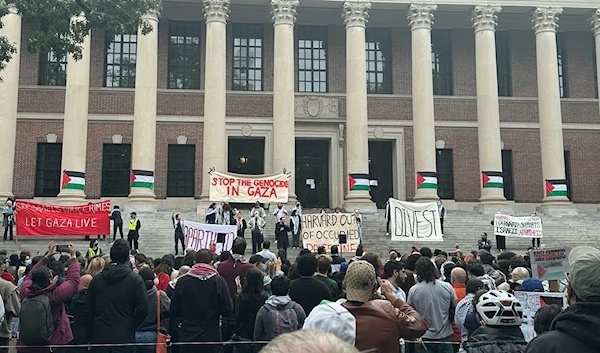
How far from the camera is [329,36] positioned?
117ft

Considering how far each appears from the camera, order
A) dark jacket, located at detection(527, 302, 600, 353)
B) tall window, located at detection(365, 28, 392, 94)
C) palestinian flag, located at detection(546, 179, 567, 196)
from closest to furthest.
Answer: dark jacket, located at detection(527, 302, 600, 353) → palestinian flag, located at detection(546, 179, 567, 196) → tall window, located at detection(365, 28, 392, 94)

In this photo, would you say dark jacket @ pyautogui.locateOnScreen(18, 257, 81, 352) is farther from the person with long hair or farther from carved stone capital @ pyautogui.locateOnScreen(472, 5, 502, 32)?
carved stone capital @ pyautogui.locateOnScreen(472, 5, 502, 32)

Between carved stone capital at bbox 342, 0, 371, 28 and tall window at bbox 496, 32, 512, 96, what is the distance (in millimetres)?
10117

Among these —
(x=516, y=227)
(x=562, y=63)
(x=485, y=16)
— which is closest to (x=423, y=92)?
(x=485, y=16)

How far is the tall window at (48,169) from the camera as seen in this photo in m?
32.4

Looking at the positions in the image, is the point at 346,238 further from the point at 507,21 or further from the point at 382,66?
the point at 507,21

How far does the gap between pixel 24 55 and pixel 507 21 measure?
2718 centimetres

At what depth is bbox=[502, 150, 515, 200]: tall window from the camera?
35.5 meters

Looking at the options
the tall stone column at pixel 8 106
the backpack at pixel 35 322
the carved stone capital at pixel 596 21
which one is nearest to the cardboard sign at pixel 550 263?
the backpack at pixel 35 322

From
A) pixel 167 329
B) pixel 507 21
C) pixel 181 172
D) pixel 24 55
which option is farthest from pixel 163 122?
pixel 167 329

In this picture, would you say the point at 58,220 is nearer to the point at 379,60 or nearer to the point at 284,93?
the point at 284,93

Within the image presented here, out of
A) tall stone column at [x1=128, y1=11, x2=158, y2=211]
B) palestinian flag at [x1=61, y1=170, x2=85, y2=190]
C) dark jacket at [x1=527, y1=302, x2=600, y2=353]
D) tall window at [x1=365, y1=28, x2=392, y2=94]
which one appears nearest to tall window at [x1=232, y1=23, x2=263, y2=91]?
tall stone column at [x1=128, y1=11, x2=158, y2=211]

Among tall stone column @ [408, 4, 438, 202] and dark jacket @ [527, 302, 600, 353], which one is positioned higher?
tall stone column @ [408, 4, 438, 202]

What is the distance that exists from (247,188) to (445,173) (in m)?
14.0
